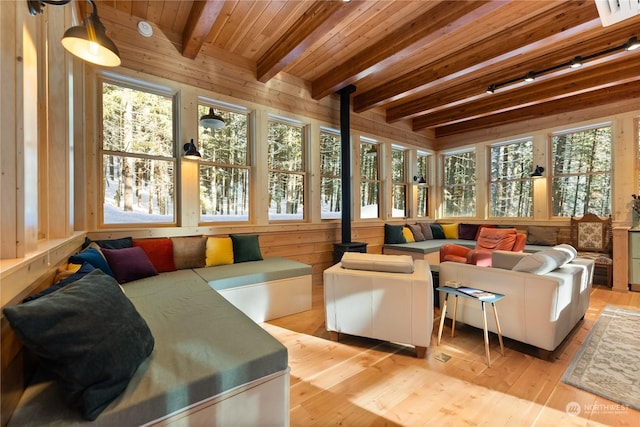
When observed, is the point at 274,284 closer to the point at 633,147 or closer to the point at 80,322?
the point at 80,322

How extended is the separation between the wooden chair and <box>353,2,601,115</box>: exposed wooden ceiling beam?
10.1 feet

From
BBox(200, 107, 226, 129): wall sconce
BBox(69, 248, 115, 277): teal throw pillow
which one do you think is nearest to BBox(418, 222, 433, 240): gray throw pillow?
BBox(200, 107, 226, 129): wall sconce

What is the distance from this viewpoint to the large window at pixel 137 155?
307 cm

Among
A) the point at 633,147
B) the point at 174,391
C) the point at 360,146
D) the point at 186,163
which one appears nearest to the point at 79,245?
the point at 186,163

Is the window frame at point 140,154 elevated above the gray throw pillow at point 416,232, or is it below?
above

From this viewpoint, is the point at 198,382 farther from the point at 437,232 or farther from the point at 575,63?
the point at 437,232

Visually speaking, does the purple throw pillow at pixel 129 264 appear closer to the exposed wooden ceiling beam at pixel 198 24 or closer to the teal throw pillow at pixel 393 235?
the exposed wooden ceiling beam at pixel 198 24

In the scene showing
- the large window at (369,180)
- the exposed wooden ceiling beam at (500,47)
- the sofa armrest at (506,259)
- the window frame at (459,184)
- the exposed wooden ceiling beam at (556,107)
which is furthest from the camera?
the window frame at (459,184)

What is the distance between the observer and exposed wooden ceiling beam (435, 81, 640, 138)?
4.45 meters

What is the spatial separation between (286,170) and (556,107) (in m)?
5.10

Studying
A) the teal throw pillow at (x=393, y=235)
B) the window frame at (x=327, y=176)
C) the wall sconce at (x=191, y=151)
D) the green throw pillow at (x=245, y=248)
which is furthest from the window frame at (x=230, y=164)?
the teal throw pillow at (x=393, y=235)

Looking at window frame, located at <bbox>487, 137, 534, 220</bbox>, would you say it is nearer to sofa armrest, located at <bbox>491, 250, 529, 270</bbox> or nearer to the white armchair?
sofa armrest, located at <bbox>491, 250, 529, 270</bbox>

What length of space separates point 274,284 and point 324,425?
170cm

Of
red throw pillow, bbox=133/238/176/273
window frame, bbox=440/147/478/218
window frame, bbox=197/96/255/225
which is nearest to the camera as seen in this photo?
red throw pillow, bbox=133/238/176/273
